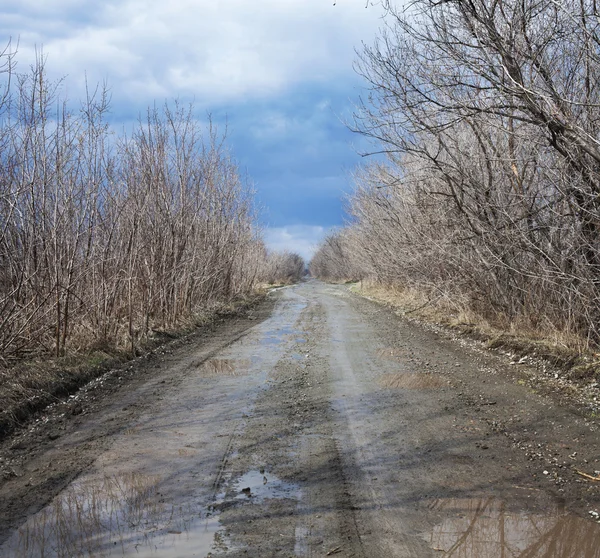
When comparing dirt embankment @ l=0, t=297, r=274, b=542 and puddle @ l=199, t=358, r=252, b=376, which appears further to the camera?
puddle @ l=199, t=358, r=252, b=376

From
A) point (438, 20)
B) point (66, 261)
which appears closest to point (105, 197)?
point (66, 261)

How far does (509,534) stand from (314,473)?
4.88ft

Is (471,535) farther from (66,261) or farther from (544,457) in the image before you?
(66,261)

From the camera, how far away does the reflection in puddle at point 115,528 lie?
3.31 metres

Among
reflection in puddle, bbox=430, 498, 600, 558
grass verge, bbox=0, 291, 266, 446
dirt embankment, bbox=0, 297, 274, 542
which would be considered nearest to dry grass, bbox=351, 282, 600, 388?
reflection in puddle, bbox=430, 498, 600, 558

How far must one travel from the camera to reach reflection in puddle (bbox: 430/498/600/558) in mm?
3352

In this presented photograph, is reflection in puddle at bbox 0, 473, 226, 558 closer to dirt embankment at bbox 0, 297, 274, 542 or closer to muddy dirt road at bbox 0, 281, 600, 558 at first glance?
muddy dirt road at bbox 0, 281, 600, 558

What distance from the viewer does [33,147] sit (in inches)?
348

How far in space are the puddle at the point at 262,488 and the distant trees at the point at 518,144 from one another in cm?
447

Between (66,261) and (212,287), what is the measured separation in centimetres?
1097

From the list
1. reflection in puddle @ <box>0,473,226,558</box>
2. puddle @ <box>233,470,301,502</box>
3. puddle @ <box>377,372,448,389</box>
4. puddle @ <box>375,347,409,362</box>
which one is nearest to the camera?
reflection in puddle @ <box>0,473,226,558</box>

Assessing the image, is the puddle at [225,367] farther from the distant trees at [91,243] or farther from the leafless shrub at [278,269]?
the leafless shrub at [278,269]

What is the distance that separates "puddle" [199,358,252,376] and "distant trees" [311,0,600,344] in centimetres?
402

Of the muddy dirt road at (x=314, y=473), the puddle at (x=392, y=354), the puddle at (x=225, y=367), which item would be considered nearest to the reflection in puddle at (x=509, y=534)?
the muddy dirt road at (x=314, y=473)
